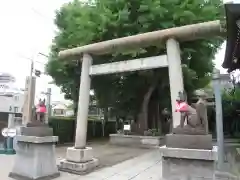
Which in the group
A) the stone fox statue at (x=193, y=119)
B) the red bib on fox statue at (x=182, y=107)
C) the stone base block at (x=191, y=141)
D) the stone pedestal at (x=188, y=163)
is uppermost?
the red bib on fox statue at (x=182, y=107)

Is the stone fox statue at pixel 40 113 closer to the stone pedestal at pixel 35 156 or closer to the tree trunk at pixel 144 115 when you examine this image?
the stone pedestal at pixel 35 156

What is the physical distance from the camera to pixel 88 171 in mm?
8234

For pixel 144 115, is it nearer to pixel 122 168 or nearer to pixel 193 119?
pixel 122 168

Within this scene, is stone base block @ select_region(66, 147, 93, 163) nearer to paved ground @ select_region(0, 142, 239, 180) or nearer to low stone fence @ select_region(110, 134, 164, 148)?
paved ground @ select_region(0, 142, 239, 180)

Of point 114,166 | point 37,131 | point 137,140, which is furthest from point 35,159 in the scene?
point 137,140

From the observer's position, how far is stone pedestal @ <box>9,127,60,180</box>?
7.49 m

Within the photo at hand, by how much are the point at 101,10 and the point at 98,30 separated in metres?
0.98

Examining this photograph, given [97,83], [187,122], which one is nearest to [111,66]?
[187,122]

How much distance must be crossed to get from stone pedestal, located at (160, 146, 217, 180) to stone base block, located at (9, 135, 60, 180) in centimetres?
404

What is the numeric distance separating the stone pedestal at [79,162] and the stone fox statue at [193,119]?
13.1 feet

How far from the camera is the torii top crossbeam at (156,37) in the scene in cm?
729

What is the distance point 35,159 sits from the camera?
7461mm

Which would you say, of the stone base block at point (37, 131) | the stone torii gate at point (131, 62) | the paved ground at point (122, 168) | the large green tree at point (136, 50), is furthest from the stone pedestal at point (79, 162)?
the large green tree at point (136, 50)

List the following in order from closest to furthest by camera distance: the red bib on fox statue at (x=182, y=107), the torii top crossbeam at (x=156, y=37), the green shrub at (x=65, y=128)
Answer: the red bib on fox statue at (x=182, y=107) → the torii top crossbeam at (x=156, y=37) → the green shrub at (x=65, y=128)
